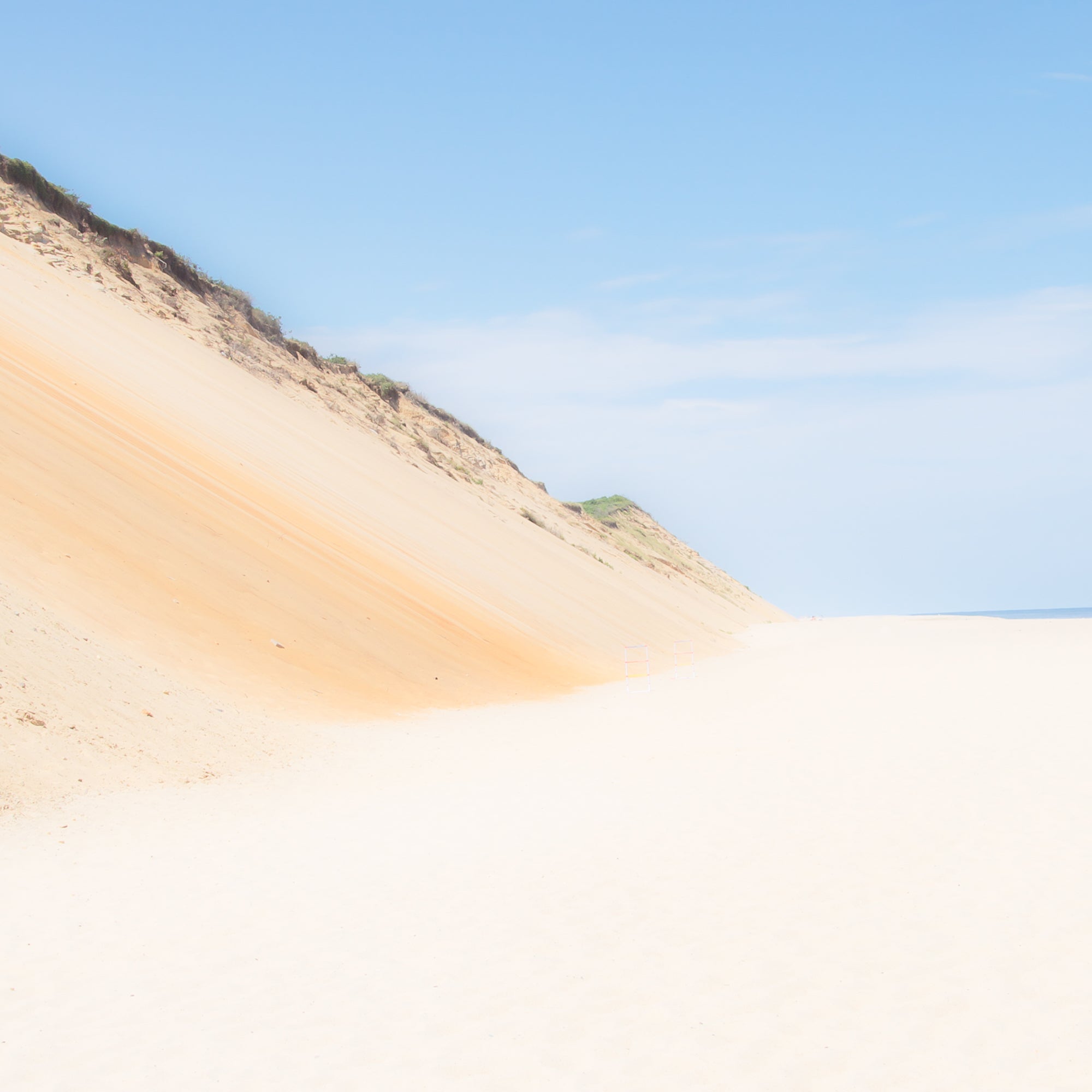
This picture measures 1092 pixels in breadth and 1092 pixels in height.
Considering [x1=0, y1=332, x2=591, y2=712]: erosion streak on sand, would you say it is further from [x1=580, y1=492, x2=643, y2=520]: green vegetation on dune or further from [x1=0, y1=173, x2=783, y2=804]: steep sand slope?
[x1=580, y1=492, x2=643, y2=520]: green vegetation on dune

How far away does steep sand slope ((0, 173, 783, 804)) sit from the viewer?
13.8m

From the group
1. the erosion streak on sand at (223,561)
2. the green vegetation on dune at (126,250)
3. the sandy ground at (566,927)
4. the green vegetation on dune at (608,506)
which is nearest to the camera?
the sandy ground at (566,927)

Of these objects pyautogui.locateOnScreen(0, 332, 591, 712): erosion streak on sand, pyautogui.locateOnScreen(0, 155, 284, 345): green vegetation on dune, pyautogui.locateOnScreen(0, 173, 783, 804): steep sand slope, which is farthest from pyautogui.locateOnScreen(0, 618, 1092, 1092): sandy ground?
pyautogui.locateOnScreen(0, 155, 284, 345): green vegetation on dune

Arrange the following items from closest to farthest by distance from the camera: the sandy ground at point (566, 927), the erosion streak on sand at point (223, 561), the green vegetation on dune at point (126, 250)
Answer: the sandy ground at point (566, 927) → the erosion streak on sand at point (223, 561) → the green vegetation on dune at point (126, 250)

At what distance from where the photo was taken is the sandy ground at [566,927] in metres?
4.72

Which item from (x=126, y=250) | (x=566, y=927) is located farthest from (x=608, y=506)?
(x=566, y=927)

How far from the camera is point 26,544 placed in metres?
13.3

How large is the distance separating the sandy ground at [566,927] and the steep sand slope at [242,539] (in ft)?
10.2

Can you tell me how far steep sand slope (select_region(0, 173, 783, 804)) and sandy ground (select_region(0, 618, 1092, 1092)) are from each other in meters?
3.10

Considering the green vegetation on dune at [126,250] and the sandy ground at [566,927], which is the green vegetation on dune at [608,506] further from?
the sandy ground at [566,927]

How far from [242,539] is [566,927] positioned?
12.8 meters

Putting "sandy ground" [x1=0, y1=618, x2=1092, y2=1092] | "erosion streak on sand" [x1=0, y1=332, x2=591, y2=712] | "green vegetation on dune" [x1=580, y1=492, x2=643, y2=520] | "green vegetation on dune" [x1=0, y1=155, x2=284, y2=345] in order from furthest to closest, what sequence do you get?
"green vegetation on dune" [x1=580, y1=492, x2=643, y2=520]
"green vegetation on dune" [x1=0, y1=155, x2=284, y2=345]
"erosion streak on sand" [x1=0, y1=332, x2=591, y2=712]
"sandy ground" [x1=0, y1=618, x2=1092, y2=1092]

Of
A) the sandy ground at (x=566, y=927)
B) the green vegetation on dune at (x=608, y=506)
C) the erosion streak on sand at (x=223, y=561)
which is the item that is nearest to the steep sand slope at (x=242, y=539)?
the erosion streak on sand at (x=223, y=561)

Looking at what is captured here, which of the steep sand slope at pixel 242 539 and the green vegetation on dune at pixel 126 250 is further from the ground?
the green vegetation on dune at pixel 126 250
